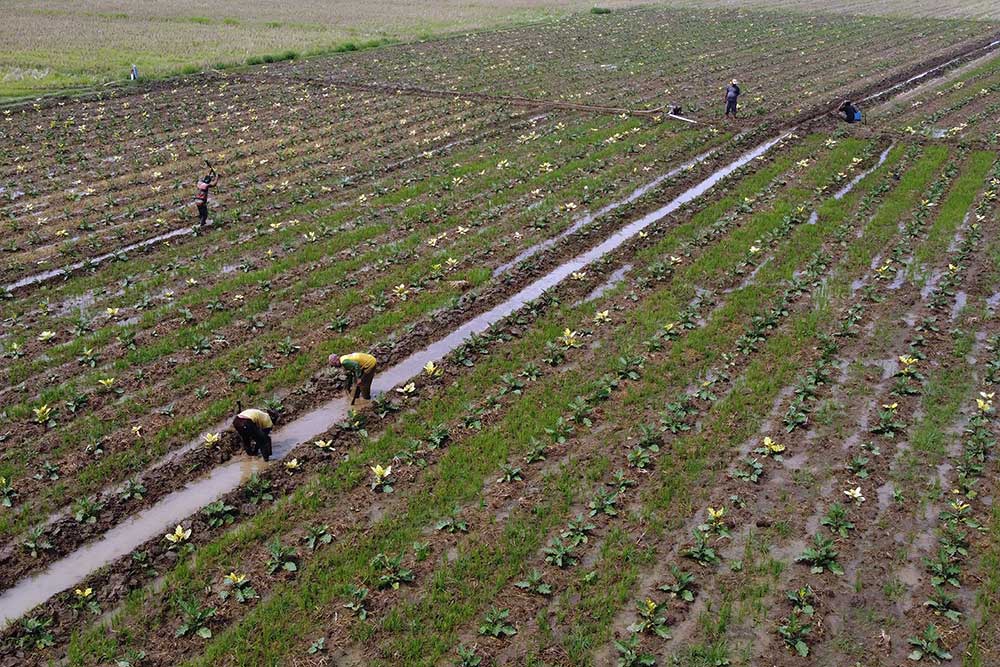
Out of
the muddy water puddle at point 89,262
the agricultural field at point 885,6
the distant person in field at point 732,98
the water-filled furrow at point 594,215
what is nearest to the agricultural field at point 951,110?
the distant person in field at point 732,98

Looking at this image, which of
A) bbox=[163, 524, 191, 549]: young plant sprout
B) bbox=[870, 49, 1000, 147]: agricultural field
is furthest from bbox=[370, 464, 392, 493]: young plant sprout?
bbox=[870, 49, 1000, 147]: agricultural field

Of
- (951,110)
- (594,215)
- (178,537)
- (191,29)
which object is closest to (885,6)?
(951,110)

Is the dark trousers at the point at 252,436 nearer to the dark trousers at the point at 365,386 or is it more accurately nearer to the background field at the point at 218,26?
the dark trousers at the point at 365,386

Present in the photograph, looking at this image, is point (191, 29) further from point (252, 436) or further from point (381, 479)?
point (381, 479)

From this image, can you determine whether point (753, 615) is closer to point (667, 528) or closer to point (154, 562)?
point (667, 528)

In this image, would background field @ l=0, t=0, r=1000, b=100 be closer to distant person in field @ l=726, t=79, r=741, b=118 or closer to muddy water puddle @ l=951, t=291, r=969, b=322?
distant person in field @ l=726, t=79, r=741, b=118

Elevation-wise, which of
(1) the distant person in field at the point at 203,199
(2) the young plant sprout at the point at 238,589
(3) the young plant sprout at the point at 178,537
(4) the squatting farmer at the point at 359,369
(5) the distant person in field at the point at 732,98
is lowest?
(2) the young plant sprout at the point at 238,589

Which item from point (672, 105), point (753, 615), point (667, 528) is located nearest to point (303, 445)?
point (667, 528)

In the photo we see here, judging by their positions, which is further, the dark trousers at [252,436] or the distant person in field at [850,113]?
the distant person in field at [850,113]
